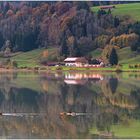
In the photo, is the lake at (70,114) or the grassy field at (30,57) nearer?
the lake at (70,114)

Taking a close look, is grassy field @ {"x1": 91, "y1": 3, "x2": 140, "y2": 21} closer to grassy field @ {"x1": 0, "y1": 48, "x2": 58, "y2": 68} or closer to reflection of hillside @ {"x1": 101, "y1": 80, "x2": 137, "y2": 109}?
grassy field @ {"x1": 0, "y1": 48, "x2": 58, "y2": 68}

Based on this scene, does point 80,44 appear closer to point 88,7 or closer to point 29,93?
point 88,7

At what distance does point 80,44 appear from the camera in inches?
6526

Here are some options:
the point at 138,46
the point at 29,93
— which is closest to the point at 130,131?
the point at 29,93

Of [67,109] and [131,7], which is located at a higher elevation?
[131,7]

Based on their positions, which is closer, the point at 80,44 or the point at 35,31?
the point at 80,44

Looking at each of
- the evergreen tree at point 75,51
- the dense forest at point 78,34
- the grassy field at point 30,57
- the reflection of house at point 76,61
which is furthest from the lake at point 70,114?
the evergreen tree at point 75,51

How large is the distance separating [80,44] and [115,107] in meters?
120

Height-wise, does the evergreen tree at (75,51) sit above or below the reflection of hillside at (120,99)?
above

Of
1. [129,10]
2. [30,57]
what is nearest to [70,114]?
[30,57]

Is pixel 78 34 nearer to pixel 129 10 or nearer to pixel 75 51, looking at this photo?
pixel 75 51

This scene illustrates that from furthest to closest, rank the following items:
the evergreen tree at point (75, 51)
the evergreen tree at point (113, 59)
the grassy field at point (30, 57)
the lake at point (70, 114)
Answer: the evergreen tree at point (75, 51), the grassy field at point (30, 57), the evergreen tree at point (113, 59), the lake at point (70, 114)

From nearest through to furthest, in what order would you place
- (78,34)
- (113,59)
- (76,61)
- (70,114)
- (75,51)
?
(70,114)
(113,59)
(76,61)
(75,51)
(78,34)

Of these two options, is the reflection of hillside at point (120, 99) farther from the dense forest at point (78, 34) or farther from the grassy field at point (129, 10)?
the grassy field at point (129, 10)
